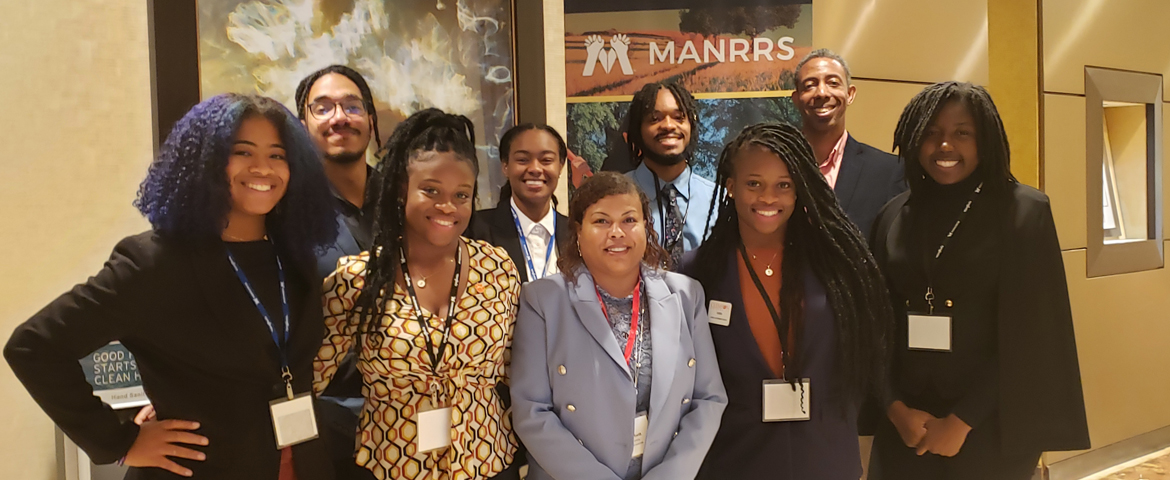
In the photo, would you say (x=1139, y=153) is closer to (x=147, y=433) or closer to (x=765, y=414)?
(x=765, y=414)

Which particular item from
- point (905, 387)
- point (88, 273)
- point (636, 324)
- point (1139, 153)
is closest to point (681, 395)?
point (636, 324)

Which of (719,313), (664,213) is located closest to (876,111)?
(664,213)

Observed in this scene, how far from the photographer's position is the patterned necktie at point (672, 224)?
315cm

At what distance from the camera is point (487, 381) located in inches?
85.9

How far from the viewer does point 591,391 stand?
7.15 ft

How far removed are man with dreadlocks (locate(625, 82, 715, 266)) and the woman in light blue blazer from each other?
0.98m

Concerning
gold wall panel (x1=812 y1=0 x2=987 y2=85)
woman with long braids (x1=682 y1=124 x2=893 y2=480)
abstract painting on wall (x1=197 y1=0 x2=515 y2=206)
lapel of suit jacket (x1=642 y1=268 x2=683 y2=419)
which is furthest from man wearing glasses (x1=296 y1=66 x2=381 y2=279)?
gold wall panel (x1=812 y1=0 x2=987 y2=85)

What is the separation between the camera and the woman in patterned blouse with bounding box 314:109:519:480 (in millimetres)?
2062

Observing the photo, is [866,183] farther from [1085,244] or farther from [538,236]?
[1085,244]

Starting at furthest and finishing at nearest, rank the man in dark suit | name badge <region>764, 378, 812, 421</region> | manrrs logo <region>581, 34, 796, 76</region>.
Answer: manrrs logo <region>581, 34, 796, 76</region> < the man in dark suit < name badge <region>764, 378, 812, 421</region>

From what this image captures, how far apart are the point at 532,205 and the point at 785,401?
4.13 ft

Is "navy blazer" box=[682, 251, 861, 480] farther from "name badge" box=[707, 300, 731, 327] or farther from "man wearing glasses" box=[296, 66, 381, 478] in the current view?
"man wearing glasses" box=[296, 66, 381, 478]

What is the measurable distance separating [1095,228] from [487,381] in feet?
16.1

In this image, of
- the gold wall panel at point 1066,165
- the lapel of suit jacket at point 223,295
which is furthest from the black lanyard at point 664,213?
the gold wall panel at point 1066,165
